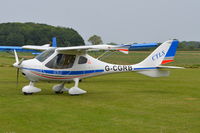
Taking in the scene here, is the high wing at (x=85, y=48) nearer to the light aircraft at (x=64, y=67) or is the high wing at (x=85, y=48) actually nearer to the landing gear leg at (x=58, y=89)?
the light aircraft at (x=64, y=67)

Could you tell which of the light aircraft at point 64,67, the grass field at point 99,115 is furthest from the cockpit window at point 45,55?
the grass field at point 99,115

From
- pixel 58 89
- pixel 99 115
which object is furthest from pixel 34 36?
pixel 99 115

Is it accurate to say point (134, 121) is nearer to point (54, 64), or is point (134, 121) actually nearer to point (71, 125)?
point (71, 125)

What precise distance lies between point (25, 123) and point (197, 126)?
386 cm

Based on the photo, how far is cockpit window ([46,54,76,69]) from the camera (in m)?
12.8

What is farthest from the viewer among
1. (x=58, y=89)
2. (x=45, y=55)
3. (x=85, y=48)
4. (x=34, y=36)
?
(x=34, y=36)

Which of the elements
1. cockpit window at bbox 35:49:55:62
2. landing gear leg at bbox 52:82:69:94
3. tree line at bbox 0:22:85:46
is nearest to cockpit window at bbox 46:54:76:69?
cockpit window at bbox 35:49:55:62

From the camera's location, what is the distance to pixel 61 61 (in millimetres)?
13023

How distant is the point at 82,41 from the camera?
74.4 meters

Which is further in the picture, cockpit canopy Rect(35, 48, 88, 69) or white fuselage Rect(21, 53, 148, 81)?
cockpit canopy Rect(35, 48, 88, 69)

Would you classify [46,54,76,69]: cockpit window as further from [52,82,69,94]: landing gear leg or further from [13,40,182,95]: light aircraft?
[52,82,69,94]: landing gear leg

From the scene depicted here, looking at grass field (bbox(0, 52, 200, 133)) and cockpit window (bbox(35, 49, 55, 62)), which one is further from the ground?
cockpit window (bbox(35, 49, 55, 62))

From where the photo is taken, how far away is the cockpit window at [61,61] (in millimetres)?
12849

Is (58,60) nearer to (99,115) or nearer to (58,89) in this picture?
(58,89)
